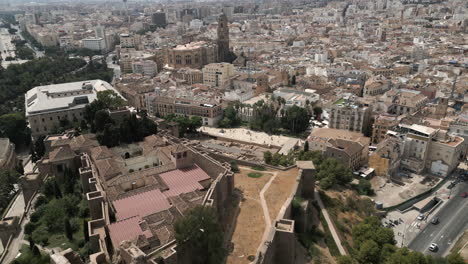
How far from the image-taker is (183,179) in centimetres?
2267

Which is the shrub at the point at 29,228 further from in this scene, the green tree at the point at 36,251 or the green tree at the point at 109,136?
the green tree at the point at 109,136

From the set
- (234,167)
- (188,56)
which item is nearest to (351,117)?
(234,167)

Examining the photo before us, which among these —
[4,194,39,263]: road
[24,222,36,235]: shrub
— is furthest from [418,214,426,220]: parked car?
[4,194,39,263]: road

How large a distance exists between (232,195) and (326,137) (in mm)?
15571

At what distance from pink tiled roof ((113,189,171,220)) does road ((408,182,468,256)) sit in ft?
56.0

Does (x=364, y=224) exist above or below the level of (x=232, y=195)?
below

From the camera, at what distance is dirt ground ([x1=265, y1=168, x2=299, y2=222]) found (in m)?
20.9

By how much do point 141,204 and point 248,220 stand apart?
227 inches

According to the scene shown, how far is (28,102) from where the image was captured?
142 ft

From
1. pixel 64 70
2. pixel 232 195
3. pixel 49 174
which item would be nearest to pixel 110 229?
pixel 232 195

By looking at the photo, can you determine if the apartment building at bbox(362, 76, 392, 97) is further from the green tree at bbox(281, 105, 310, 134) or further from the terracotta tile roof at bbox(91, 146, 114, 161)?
the terracotta tile roof at bbox(91, 146, 114, 161)

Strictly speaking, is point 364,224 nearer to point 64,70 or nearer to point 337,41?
point 64,70

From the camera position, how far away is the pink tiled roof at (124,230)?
15.9 meters

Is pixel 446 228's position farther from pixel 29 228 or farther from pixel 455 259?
pixel 29 228
